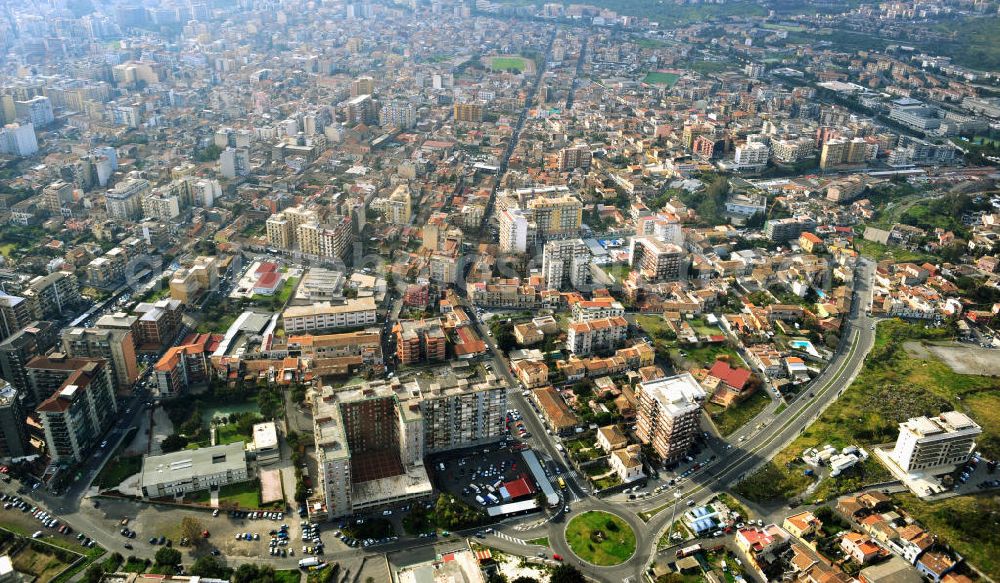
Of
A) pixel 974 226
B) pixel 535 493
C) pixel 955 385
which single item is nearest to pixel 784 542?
pixel 535 493

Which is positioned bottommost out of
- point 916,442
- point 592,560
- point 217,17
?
point 592,560

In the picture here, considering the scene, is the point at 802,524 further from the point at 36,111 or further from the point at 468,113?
the point at 36,111

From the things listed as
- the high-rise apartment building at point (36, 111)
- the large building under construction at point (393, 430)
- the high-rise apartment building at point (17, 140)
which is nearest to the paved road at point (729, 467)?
the large building under construction at point (393, 430)

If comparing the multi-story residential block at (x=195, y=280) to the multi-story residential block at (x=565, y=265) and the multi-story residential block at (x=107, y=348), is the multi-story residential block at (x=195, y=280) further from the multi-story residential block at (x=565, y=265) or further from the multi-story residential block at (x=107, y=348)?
the multi-story residential block at (x=565, y=265)

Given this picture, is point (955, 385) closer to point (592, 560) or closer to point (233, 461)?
point (592, 560)

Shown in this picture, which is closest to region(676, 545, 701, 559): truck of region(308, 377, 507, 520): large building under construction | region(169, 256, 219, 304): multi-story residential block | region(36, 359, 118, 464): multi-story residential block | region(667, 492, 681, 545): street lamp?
region(667, 492, 681, 545): street lamp

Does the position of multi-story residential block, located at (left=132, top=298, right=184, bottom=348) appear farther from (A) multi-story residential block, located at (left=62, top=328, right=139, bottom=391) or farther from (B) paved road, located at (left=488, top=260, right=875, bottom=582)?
(B) paved road, located at (left=488, top=260, right=875, bottom=582)
